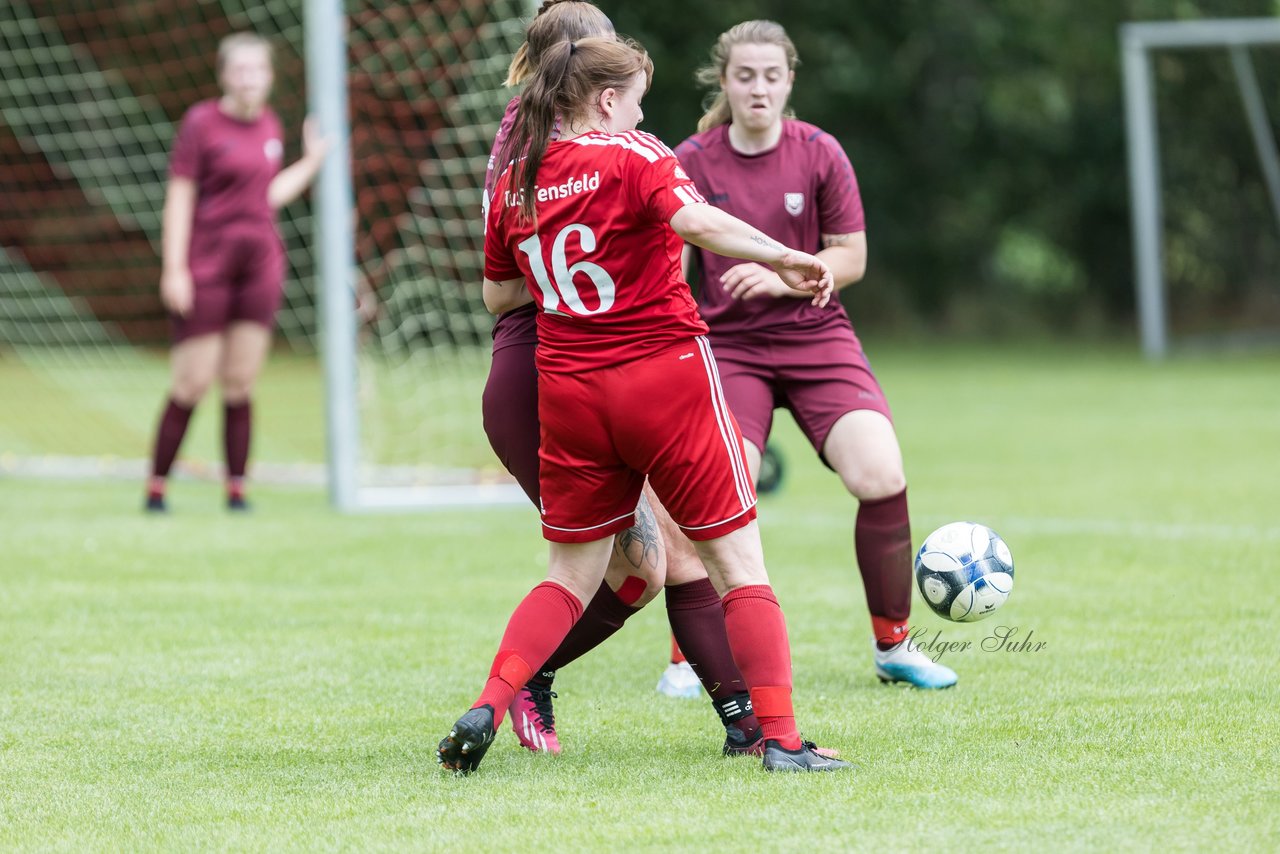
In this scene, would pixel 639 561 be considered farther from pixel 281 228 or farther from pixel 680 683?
pixel 281 228

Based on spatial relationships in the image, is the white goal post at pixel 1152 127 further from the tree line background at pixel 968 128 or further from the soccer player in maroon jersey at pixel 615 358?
the soccer player in maroon jersey at pixel 615 358

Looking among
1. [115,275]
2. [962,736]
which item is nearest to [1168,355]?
[115,275]

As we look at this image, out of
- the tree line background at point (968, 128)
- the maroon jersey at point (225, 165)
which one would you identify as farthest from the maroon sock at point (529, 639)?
the tree line background at point (968, 128)

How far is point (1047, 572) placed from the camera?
6.77 metres

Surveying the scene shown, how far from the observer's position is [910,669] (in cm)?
491

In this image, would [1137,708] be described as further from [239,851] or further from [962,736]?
[239,851]

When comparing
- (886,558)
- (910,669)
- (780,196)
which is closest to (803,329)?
(780,196)

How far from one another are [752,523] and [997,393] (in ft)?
38.8

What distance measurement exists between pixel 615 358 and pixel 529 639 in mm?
716

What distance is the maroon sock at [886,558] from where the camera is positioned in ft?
16.5

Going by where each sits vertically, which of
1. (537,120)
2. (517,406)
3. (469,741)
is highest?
(537,120)

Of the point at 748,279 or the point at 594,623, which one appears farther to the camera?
the point at 594,623

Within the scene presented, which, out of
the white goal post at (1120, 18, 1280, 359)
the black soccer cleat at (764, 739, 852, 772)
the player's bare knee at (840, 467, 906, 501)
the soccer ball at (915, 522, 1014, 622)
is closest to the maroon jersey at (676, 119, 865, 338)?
the player's bare knee at (840, 467, 906, 501)

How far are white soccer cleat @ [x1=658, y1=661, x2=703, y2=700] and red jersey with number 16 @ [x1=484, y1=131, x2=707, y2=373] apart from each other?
1.34m
